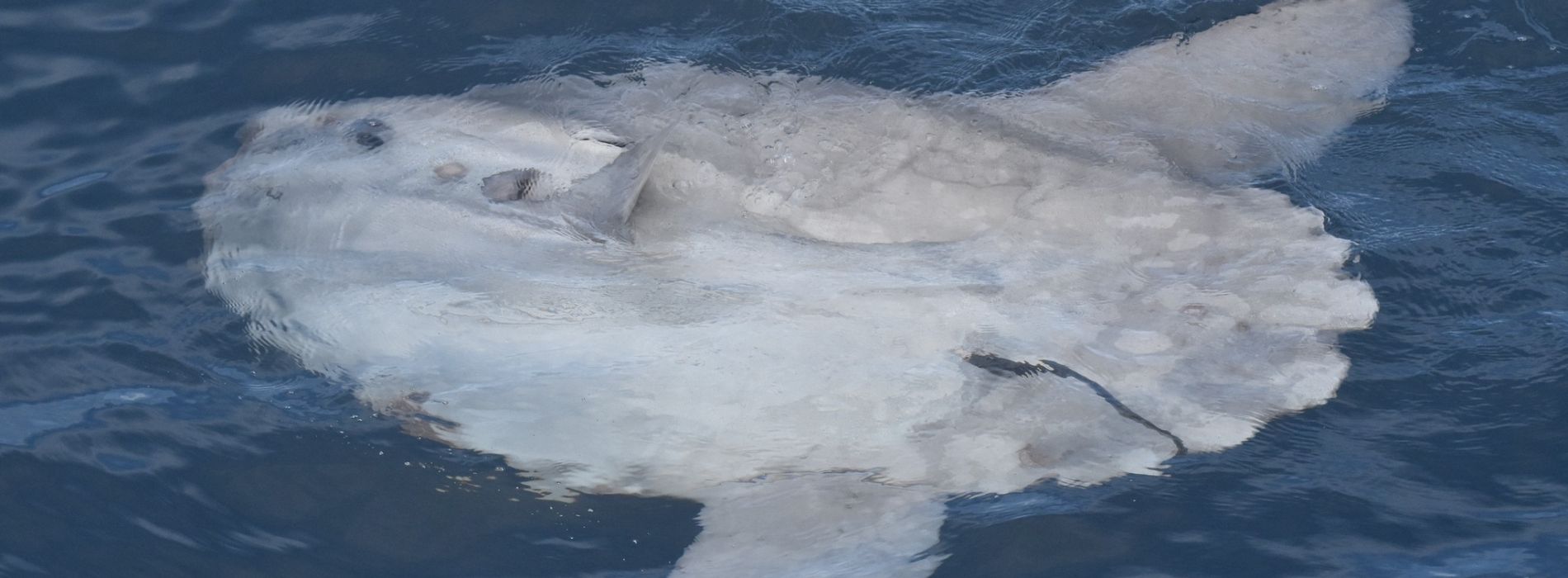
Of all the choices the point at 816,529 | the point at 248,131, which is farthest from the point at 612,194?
the point at 248,131

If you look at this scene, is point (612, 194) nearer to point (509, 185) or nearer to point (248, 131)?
point (509, 185)

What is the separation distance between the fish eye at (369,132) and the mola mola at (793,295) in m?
0.03

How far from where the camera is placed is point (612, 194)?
551 centimetres

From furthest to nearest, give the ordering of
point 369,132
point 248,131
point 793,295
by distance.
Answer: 1. point 248,131
2. point 369,132
3. point 793,295

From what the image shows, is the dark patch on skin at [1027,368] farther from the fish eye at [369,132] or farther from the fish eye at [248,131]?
the fish eye at [248,131]

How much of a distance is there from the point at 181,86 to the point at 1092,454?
17.5ft

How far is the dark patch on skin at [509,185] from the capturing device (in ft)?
18.8

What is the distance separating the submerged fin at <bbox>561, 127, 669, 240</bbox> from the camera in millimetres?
5414

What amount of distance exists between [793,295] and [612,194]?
90 centimetres

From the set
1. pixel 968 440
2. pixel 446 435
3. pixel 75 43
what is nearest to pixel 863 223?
pixel 968 440

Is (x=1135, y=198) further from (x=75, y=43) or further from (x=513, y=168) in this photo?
(x=75, y=43)

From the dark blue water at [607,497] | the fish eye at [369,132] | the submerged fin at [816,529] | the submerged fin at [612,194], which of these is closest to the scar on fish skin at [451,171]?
the fish eye at [369,132]

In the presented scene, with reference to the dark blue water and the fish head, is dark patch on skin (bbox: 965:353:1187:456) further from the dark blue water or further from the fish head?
the fish head

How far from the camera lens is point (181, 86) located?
7191 mm
